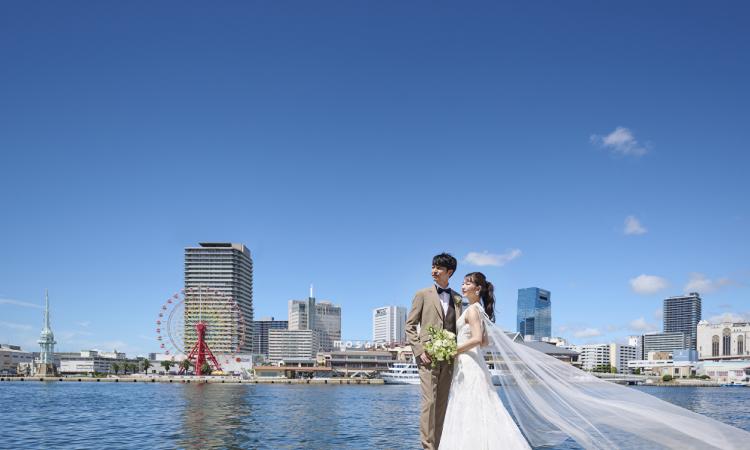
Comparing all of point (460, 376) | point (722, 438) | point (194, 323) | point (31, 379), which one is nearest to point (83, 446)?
point (460, 376)

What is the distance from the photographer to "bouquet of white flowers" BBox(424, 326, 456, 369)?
8500mm

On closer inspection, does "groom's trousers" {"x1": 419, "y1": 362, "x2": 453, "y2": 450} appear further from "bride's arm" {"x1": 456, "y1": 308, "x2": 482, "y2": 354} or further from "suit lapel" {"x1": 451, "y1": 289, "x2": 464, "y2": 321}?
"suit lapel" {"x1": 451, "y1": 289, "x2": 464, "y2": 321}

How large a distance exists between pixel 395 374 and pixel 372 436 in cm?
12219

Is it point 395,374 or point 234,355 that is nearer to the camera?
point 395,374

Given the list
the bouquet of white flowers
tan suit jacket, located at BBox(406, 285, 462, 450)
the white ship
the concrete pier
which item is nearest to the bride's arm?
the bouquet of white flowers

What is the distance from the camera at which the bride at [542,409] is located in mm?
8641

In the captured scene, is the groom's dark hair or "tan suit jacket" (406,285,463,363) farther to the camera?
the groom's dark hair

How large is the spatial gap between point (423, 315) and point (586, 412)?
2898 millimetres

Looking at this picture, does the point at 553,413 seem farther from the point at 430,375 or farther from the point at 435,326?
the point at 435,326

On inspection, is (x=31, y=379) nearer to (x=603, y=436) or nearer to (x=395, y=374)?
(x=395, y=374)

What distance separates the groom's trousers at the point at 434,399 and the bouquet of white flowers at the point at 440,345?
30 centimetres

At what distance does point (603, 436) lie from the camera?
8.86m

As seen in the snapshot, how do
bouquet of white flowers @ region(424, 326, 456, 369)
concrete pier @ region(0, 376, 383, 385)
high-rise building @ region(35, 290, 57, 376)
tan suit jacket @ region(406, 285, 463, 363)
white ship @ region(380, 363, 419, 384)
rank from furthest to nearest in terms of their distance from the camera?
high-rise building @ region(35, 290, 57, 376) → white ship @ region(380, 363, 419, 384) → concrete pier @ region(0, 376, 383, 385) → tan suit jacket @ region(406, 285, 463, 363) → bouquet of white flowers @ region(424, 326, 456, 369)

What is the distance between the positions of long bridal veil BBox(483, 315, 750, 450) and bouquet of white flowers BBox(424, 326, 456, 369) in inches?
30.6
